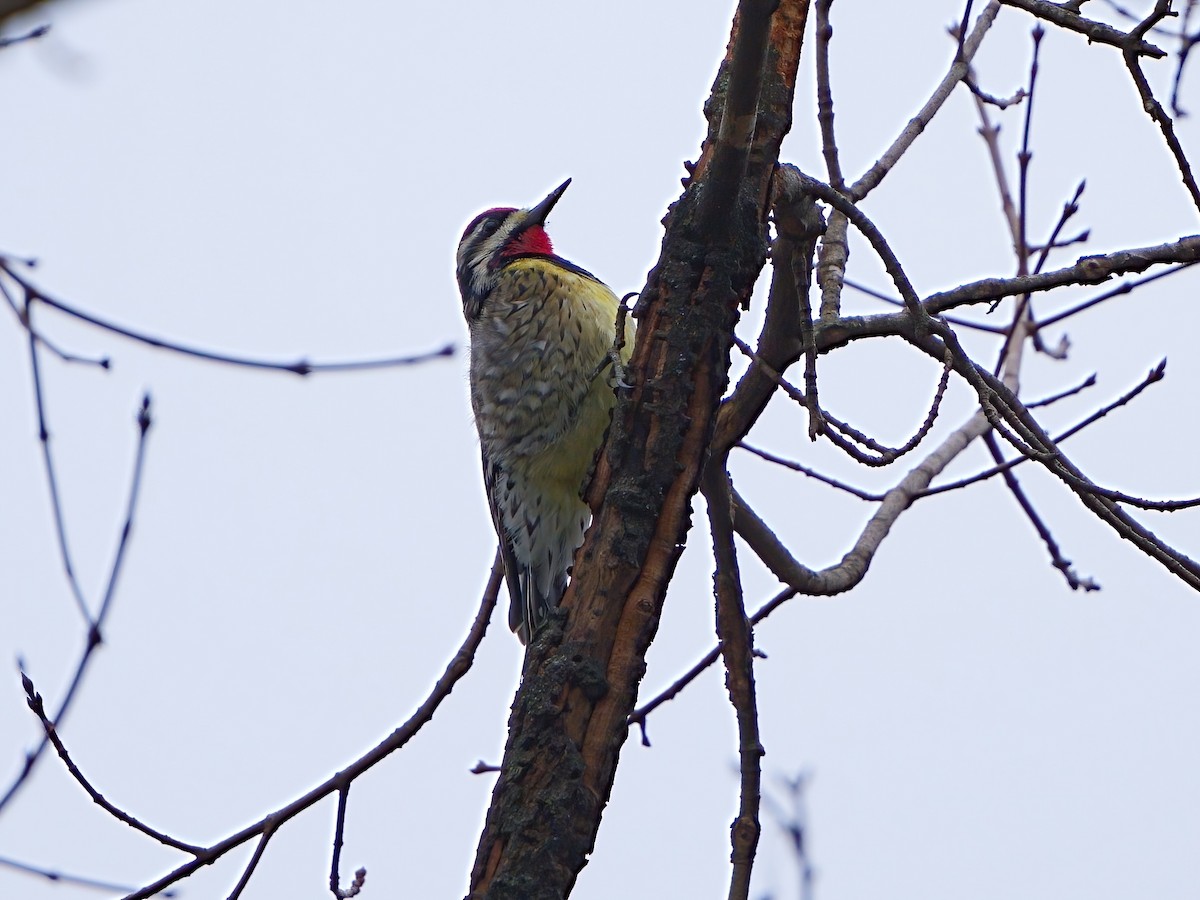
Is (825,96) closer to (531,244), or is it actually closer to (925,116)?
(925,116)

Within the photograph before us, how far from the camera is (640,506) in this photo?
272 cm

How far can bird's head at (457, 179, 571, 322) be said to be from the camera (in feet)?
17.5

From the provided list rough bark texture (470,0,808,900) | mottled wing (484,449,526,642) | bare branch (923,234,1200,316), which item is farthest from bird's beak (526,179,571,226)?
bare branch (923,234,1200,316)

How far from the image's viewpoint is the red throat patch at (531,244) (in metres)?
5.37

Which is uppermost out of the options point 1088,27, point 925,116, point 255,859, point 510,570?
point 925,116

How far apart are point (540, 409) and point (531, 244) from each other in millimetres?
1099

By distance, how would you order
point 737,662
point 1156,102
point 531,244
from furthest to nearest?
point 531,244 < point 737,662 < point 1156,102

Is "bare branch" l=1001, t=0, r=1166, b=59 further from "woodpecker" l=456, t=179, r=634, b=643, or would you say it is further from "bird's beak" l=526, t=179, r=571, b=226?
"bird's beak" l=526, t=179, r=571, b=226

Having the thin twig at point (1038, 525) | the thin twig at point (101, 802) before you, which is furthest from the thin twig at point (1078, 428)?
the thin twig at point (101, 802)

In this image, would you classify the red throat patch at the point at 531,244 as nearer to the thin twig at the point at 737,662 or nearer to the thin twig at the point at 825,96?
the thin twig at the point at 825,96

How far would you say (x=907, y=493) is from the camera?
12.4ft

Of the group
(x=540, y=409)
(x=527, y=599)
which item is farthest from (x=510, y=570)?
(x=540, y=409)

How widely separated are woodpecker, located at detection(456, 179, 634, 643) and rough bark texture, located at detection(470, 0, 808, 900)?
5.39 ft

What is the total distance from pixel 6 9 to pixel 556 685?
1.81 m
